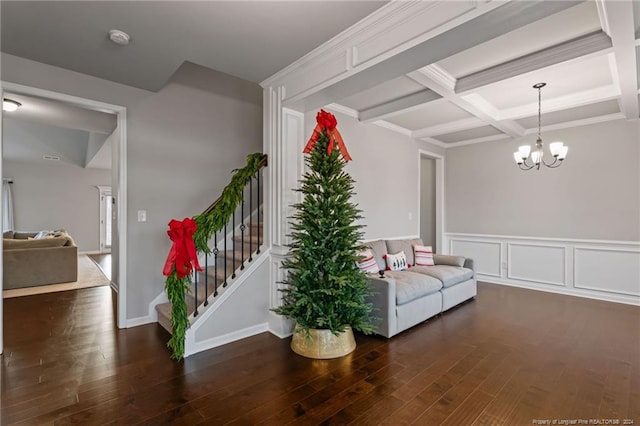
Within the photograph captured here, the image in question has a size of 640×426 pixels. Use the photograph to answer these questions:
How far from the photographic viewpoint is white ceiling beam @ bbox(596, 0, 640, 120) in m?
1.98

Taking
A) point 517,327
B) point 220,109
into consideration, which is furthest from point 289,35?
point 517,327

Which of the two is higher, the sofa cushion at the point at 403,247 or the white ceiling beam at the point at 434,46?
the white ceiling beam at the point at 434,46

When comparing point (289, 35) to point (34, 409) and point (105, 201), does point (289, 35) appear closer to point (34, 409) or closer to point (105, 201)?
point (34, 409)

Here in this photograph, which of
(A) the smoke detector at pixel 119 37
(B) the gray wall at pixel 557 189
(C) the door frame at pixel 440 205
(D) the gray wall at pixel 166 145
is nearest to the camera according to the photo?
(A) the smoke detector at pixel 119 37

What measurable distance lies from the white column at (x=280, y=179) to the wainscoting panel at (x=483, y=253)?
395 centimetres

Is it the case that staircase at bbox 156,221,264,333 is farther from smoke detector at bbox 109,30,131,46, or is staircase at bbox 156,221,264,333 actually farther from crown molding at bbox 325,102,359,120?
crown molding at bbox 325,102,359,120

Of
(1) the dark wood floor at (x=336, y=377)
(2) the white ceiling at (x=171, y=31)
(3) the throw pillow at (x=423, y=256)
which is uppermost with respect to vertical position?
(2) the white ceiling at (x=171, y=31)

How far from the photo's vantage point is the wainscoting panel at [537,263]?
4906 mm

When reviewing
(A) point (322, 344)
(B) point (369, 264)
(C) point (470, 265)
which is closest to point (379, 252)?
(B) point (369, 264)

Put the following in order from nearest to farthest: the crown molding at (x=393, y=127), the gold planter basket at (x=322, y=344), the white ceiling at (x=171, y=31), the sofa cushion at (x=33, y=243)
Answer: the white ceiling at (x=171, y=31), the gold planter basket at (x=322, y=344), the crown molding at (x=393, y=127), the sofa cushion at (x=33, y=243)

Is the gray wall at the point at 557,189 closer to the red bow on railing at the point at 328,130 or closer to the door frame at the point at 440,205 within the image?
the door frame at the point at 440,205

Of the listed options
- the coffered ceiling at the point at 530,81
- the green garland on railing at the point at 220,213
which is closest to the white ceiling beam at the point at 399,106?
the coffered ceiling at the point at 530,81

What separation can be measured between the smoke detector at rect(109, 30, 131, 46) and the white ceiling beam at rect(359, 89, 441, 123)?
9.45 ft

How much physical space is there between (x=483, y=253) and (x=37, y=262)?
7670 mm
